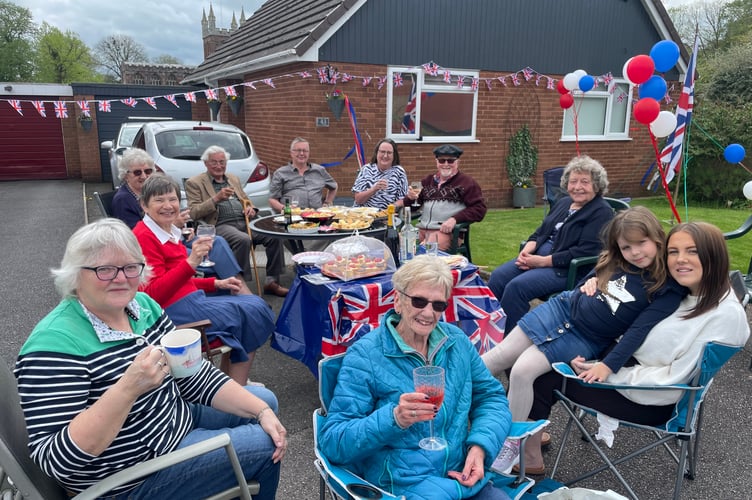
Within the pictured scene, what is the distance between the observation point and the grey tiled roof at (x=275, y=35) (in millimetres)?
8000

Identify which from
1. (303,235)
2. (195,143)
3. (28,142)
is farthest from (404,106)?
(28,142)

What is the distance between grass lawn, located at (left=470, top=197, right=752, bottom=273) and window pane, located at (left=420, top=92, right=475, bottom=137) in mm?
1666

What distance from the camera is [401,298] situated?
1.98 m

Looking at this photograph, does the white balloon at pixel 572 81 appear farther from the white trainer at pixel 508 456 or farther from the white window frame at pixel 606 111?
the white trainer at pixel 508 456

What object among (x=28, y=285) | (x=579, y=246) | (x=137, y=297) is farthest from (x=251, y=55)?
(x=137, y=297)

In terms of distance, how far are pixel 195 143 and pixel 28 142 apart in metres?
11.7

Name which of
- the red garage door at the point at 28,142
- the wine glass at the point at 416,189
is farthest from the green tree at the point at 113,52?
the wine glass at the point at 416,189

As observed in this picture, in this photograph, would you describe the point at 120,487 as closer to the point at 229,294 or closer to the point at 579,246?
the point at 229,294

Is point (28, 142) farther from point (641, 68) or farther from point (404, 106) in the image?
point (641, 68)

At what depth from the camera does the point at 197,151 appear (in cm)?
717

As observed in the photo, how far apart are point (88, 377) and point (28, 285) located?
Result: 5012mm

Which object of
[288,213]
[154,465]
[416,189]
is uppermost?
[416,189]

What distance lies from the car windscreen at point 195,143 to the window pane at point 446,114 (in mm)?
3294

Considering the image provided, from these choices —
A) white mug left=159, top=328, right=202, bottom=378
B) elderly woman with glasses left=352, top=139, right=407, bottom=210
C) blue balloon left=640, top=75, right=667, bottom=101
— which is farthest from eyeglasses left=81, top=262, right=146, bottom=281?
blue balloon left=640, top=75, right=667, bottom=101
